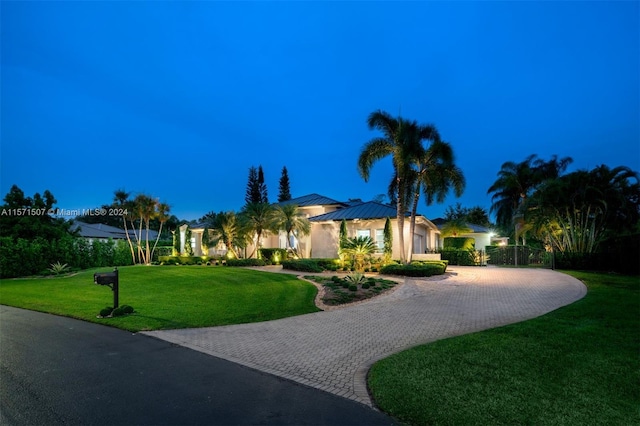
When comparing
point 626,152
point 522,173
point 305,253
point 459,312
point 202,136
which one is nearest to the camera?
point 459,312

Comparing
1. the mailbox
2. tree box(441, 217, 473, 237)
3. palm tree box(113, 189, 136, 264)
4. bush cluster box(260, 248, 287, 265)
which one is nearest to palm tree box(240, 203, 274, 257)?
bush cluster box(260, 248, 287, 265)

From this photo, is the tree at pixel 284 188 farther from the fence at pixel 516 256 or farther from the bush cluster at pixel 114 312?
the bush cluster at pixel 114 312

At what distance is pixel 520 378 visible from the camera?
465cm

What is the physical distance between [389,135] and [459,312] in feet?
46.2

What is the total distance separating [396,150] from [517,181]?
2147 centimetres

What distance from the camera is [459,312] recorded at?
966 cm

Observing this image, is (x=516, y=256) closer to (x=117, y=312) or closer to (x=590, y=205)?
(x=590, y=205)

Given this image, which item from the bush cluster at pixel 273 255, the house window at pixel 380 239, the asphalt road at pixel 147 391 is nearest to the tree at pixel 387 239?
the house window at pixel 380 239

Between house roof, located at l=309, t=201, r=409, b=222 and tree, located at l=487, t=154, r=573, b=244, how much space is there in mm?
17264

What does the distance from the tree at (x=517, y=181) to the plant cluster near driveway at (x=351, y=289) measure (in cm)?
2671

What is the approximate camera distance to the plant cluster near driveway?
11.7 m

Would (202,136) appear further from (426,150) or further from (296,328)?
(296,328)

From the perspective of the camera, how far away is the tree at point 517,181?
115ft

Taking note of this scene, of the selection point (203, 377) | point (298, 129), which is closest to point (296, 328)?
point (203, 377)
